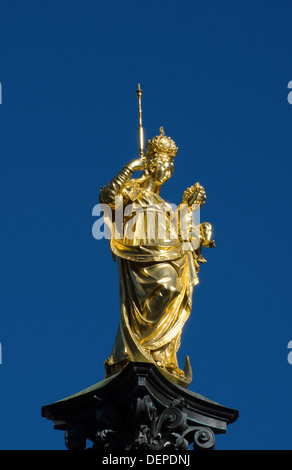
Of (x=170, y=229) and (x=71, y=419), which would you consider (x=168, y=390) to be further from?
(x=170, y=229)

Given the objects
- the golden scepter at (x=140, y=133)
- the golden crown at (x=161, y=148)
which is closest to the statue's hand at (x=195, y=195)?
the golden crown at (x=161, y=148)

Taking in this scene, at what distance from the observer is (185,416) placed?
32.2 metres

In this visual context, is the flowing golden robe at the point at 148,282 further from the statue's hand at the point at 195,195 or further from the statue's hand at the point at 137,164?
the statue's hand at the point at 195,195

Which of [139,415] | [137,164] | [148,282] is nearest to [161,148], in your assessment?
[137,164]

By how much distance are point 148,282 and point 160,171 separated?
3.13 meters

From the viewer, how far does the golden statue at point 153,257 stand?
33.8 meters

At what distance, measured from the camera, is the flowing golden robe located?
33.7 meters

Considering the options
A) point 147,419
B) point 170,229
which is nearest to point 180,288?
point 170,229

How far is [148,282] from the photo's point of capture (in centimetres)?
3406

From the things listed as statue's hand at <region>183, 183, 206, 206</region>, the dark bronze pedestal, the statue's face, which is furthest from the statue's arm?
the dark bronze pedestal

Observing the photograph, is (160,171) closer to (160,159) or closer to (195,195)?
(160,159)

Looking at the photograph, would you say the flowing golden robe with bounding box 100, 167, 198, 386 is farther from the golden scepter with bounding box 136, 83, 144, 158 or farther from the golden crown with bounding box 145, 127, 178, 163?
the golden scepter with bounding box 136, 83, 144, 158
